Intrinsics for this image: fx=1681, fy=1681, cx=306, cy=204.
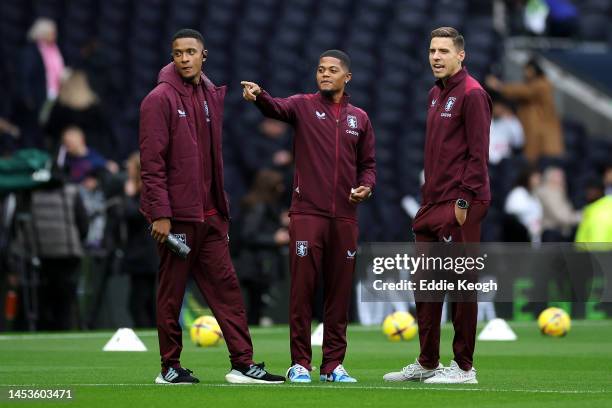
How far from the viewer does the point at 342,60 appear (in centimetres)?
1200

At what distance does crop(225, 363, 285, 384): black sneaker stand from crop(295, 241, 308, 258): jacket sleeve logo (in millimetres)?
854

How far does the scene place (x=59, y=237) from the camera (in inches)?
784

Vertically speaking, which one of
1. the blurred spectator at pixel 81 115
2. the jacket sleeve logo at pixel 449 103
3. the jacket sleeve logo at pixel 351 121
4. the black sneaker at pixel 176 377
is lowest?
the black sneaker at pixel 176 377

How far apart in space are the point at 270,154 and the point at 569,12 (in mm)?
7918

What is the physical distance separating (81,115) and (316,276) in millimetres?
11320

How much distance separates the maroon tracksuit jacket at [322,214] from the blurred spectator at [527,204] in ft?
38.1

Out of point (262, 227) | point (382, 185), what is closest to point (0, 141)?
point (262, 227)

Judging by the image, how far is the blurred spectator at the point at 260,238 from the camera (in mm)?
21625

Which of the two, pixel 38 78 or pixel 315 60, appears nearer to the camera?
pixel 38 78

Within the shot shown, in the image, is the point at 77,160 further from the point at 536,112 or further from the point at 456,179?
the point at 456,179

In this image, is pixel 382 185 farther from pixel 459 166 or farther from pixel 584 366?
pixel 459 166

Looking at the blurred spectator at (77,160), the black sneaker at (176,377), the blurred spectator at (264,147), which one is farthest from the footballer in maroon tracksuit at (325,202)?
the blurred spectator at (264,147)

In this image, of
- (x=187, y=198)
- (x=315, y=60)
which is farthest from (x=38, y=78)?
(x=187, y=198)
